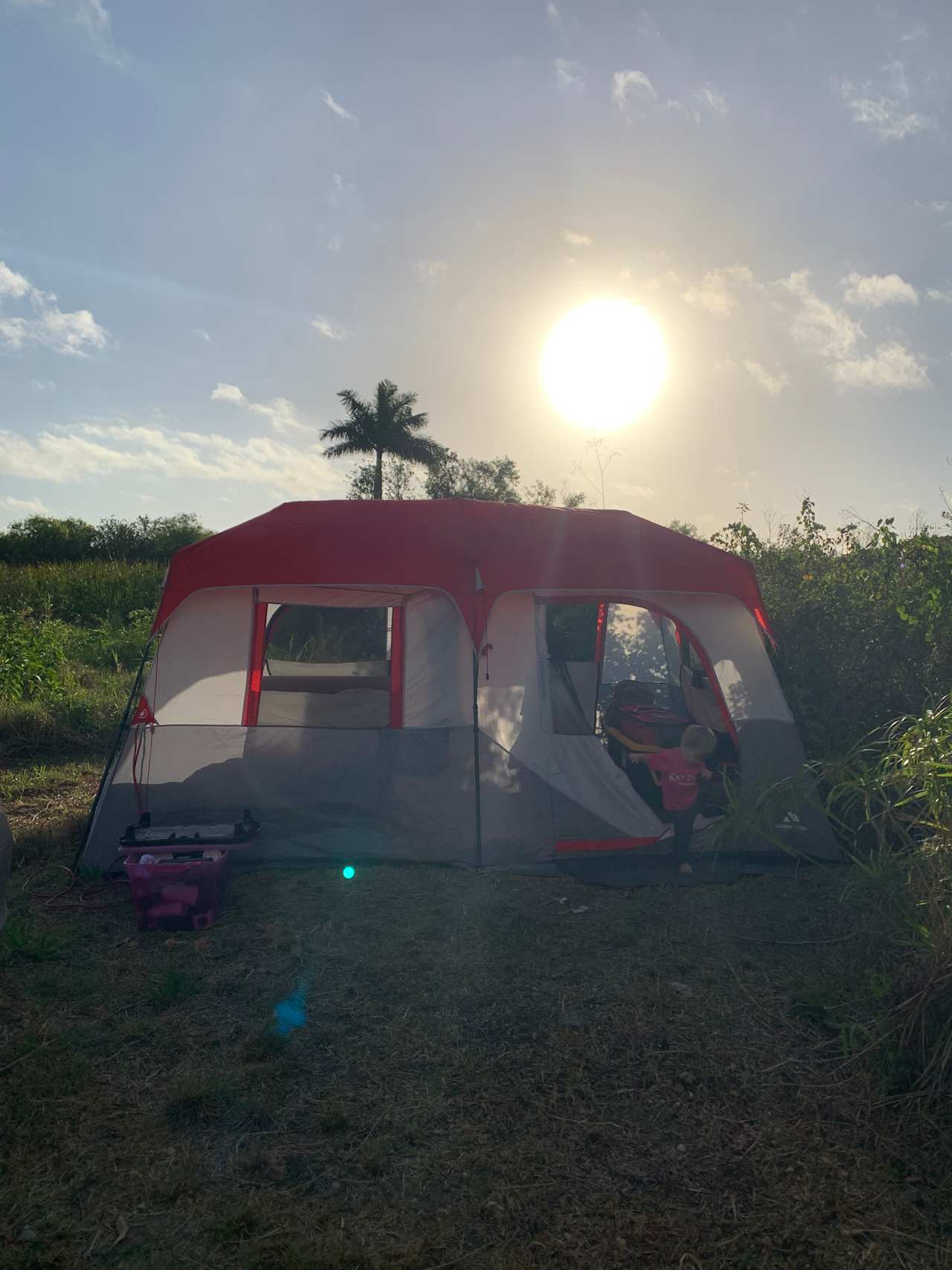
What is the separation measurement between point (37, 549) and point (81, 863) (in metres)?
36.0

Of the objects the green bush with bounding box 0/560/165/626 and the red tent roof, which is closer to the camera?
the red tent roof

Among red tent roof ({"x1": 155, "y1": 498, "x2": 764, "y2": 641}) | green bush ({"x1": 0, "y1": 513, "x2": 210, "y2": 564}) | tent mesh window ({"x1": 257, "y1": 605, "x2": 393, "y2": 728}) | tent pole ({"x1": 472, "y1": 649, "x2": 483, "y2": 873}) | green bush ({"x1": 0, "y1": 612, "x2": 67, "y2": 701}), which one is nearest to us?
tent pole ({"x1": 472, "y1": 649, "x2": 483, "y2": 873})

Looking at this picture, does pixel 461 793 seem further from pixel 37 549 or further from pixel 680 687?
pixel 37 549

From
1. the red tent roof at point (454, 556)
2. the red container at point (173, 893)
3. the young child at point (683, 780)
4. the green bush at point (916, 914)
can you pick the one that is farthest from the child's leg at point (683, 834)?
the red container at point (173, 893)

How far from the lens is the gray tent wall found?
5.47 meters

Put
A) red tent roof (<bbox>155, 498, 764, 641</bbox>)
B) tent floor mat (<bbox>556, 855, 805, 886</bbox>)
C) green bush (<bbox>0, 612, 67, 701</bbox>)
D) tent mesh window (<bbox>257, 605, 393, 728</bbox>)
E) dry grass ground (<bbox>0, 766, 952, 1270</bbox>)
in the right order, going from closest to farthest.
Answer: dry grass ground (<bbox>0, 766, 952, 1270</bbox>) < tent floor mat (<bbox>556, 855, 805, 886</bbox>) < red tent roof (<bbox>155, 498, 764, 641</bbox>) < tent mesh window (<bbox>257, 605, 393, 728</bbox>) < green bush (<bbox>0, 612, 67, 701</bbox>)

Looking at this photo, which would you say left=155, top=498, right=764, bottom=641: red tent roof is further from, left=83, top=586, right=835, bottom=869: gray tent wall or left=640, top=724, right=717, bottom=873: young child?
left=640, top=724, right=717, bottom=873: young child

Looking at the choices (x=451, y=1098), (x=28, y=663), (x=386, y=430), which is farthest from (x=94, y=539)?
(x=451, y=1098)

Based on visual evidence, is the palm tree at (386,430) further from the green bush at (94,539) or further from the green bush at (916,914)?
the green bush at (916,914)

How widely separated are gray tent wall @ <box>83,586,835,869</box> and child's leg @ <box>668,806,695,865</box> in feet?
0.57

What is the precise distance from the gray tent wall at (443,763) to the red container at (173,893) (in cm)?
84

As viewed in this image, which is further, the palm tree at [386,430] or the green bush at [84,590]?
the palm tree at [386,430]

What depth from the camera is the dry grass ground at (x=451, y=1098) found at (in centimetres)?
249

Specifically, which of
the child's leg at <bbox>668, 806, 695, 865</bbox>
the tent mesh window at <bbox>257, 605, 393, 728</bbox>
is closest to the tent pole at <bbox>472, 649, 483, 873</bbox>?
the tent mesh window at <bbox>257, 605, 393, 728</bbox>
